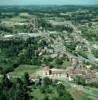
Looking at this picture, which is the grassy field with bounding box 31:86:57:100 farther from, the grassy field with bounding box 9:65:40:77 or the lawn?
the grassy field with bounding box 9:65:40:77

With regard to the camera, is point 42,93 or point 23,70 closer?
point 42,93

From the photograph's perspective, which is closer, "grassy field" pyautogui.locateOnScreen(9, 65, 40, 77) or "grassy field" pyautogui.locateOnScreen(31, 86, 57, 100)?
"grassy field" pyautogui.locateOnScreen(31, 86, 57, 100)

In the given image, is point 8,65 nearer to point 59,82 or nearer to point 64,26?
point 59,82

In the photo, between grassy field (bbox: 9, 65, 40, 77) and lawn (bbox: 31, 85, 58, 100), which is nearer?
lawn (bbox: 31, 85, 58, 100)

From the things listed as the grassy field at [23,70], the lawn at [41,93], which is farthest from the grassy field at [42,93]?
the grassy field at [23,70]

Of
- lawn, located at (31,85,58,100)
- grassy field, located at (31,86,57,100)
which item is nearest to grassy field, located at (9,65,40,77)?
lawn, located at (31,85,58,100)

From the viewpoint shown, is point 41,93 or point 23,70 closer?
point 41,93

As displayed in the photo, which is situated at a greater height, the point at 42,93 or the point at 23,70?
the point at 42,93

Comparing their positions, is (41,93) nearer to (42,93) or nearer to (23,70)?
(42,93)

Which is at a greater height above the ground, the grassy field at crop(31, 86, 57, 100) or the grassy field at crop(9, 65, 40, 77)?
the grassy field at crop(31, 86, 57, 100)

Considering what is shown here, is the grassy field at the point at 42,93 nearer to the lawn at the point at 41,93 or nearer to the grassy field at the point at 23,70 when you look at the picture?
the lawn at the point at 41,93

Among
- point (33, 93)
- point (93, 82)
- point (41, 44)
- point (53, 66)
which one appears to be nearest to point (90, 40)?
point (41, 44)

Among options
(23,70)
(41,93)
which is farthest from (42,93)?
(23,70)
